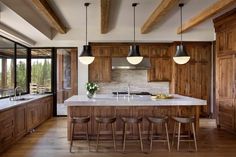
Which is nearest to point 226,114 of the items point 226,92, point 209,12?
point 226,92

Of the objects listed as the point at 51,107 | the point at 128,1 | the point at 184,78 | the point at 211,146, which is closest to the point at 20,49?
the point at 51,107

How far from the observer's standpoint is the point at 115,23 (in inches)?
261

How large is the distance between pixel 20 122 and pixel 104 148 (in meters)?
1.92

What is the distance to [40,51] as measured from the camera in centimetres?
827

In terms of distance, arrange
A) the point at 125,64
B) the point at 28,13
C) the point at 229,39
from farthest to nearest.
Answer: the point at 125,64 → the point at 229,39 → the point at 28,13

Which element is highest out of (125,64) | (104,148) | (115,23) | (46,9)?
(115,23)

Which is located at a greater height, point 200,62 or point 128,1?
point 128,1

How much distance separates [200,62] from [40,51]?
510cm

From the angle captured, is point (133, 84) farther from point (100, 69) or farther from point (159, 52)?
point (159, 52)

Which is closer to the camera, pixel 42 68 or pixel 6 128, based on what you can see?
pixel 6 128

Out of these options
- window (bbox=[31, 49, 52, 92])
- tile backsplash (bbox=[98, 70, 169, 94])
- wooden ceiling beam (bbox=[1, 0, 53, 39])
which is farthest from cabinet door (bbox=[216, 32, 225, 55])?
window (bbox=[31, 49, 52, 92])

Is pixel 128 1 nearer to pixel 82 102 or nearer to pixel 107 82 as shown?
pixel 82 102

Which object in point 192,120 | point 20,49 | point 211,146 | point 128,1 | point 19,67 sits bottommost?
point 211,146

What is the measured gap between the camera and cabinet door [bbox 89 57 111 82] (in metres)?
8.02
